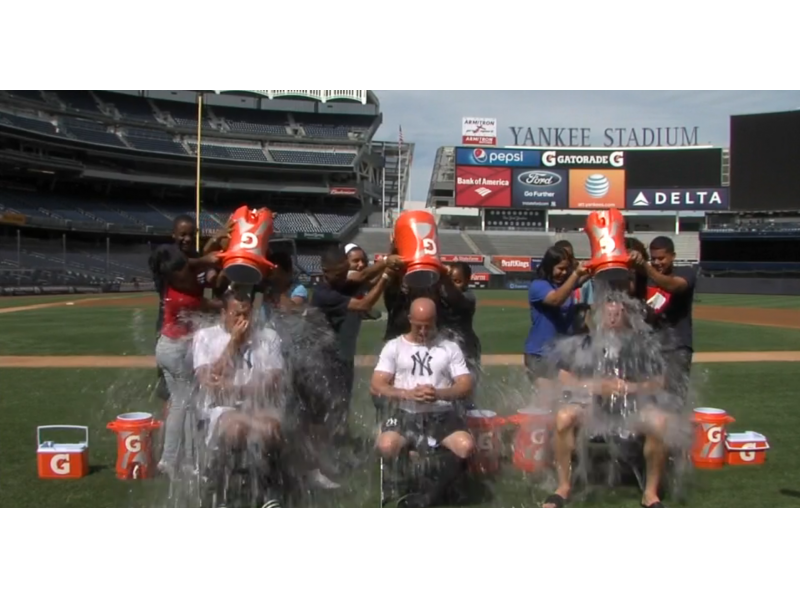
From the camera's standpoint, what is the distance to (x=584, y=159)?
53.6 metres

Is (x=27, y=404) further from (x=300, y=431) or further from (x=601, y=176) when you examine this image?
(x=601, y=176)

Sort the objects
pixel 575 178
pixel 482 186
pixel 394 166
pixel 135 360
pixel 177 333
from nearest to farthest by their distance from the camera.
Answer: pixel 177 333 → pixel 135 360 → pixel 482 186 → pixel 575 178 → pixel 394 166

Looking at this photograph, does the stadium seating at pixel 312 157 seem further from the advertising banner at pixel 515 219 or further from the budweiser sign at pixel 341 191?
the advertising banner at pixel 515 219

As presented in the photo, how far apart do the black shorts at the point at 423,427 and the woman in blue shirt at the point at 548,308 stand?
3.30 ft

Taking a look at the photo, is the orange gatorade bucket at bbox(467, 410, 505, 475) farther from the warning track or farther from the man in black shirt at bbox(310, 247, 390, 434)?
the warning track

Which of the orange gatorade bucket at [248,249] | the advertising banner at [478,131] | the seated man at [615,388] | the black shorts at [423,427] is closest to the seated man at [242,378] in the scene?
the orange gatorade bucket at [248,249]

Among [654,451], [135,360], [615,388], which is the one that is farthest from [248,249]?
[135,360]

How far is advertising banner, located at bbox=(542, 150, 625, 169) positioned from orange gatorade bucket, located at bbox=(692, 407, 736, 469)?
50037mm

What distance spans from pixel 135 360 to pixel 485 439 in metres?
8.26

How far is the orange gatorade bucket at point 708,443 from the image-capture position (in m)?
5.22

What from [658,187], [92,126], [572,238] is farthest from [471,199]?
[92,126]

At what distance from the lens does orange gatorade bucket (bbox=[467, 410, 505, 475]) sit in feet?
16.0

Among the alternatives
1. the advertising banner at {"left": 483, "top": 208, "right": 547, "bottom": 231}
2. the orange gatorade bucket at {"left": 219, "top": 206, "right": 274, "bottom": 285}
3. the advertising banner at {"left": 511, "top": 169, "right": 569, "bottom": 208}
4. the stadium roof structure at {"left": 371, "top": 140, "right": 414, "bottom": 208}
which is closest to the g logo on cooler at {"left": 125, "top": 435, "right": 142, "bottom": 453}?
the orange gatorade bucket at {"left": 219, "top": 206, "right": 274, "bottom": 285}

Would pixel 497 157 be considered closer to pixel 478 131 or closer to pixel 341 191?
pixel 478 131
